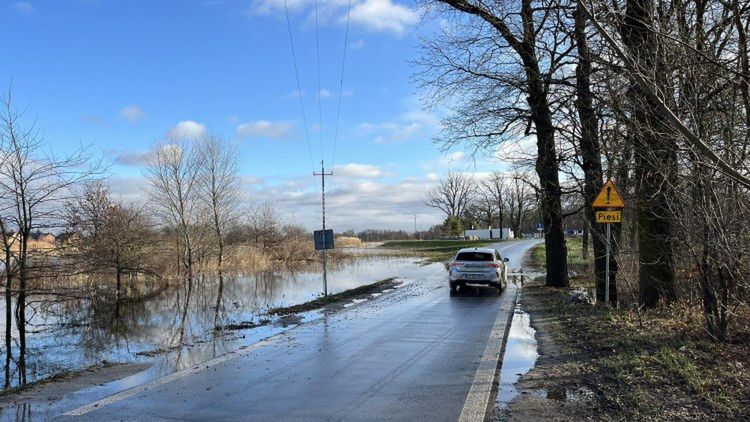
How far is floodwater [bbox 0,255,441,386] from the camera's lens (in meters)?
9.78

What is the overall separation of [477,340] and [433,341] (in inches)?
32.7

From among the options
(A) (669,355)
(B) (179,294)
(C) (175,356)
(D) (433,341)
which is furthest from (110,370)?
(B) (179,294)

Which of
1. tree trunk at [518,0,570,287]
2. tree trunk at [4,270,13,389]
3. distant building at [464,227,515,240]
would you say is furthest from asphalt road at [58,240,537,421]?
distant building at [464,227,515,240]

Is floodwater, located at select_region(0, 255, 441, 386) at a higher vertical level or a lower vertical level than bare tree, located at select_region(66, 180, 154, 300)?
lower

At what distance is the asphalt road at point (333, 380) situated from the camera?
575 centimetres

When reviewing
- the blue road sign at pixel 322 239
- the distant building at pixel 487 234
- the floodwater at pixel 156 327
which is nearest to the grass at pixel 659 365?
the floodwater at pixel 156 327

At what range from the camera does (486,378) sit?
7055 mm

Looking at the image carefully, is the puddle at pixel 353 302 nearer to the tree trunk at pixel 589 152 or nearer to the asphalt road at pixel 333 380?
the asphalt road at pixel 333 380

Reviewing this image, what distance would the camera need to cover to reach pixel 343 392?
6461mm

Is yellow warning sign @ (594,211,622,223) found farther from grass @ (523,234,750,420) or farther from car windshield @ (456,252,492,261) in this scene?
car windshield @ (456,252,492,261)

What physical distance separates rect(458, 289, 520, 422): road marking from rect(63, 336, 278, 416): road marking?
4.00 meters

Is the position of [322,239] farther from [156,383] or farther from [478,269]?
[156,383]

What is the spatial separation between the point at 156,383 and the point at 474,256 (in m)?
14.9

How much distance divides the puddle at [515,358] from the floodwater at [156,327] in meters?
4.82
